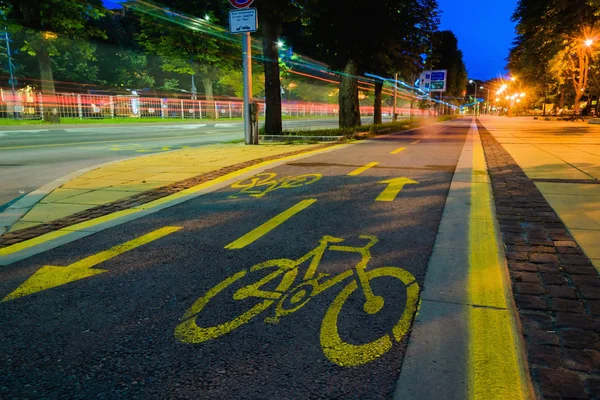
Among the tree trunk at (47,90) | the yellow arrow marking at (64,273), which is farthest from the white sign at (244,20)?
the tree trunk at (47,90)

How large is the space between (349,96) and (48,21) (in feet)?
68.2

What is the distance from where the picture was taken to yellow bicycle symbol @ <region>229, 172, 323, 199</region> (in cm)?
681

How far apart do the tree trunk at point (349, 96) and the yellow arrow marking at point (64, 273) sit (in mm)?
20826

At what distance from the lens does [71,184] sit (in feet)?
24.7

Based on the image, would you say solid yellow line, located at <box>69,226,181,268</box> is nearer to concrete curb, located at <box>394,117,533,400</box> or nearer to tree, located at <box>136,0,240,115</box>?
concrete curb, located at <box>394,117,533,400</box>

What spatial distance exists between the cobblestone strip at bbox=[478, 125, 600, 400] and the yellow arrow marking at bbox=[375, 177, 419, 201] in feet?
4.88

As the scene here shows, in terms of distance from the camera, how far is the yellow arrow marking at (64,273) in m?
3.19

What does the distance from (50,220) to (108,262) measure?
2.00 metres

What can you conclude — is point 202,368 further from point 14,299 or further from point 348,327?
point 14,299

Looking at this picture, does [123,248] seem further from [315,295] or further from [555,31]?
[555,31]

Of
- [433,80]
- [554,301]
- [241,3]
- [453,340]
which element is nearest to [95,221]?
[453,340]

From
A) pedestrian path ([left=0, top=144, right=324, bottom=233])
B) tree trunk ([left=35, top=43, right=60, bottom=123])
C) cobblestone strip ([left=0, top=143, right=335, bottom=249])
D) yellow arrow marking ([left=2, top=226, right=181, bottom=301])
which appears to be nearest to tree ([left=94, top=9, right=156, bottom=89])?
tree trunk ([left=35, top=43, right=60, bottom=123])

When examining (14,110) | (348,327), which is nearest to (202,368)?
(348,327)

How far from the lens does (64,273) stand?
349 cm
